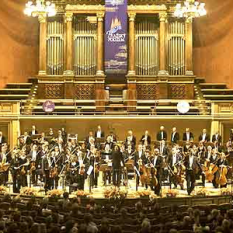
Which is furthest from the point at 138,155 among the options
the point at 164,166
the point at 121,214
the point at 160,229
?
the point at 160,229

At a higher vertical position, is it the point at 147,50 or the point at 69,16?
the point at 69,16

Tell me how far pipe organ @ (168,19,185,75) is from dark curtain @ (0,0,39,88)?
5.35 meters

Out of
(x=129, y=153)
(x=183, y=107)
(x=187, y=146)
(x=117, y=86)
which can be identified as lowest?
(x=129, y=153)

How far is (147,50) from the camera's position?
22297 millimetres

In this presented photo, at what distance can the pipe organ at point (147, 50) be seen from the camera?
72.8ft

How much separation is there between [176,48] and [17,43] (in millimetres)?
6310

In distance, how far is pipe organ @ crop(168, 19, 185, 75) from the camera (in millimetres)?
22188

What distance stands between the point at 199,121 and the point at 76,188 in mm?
6859

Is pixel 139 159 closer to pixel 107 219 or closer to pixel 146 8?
pixel 107 219

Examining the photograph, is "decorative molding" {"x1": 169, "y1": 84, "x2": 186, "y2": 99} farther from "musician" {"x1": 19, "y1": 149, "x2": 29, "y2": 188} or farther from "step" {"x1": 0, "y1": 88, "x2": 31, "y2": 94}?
"musician" {"x1": 19, "y1": 149, "x2": 29, "y2": 188}

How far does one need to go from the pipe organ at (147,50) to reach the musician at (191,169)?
25.2ft

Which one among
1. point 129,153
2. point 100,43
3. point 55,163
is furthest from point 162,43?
point 55,163

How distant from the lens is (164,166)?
15133mm

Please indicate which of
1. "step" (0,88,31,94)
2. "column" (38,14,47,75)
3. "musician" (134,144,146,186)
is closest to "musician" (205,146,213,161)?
"musician" (134,144,146,186)
